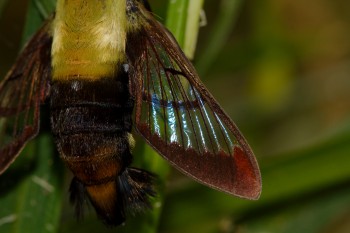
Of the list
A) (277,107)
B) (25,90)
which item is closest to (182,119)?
(25,90)

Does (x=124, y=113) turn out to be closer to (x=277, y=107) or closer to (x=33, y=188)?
(x=33, y=188)

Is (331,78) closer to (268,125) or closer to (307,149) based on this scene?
(268,125)

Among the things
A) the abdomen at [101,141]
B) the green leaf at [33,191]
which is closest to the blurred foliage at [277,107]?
the green leaf at [33,191]

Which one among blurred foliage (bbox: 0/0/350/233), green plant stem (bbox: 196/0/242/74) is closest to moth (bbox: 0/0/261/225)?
blurred foliage (bbox: 0/0/350/233)

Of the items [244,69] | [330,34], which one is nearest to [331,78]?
[330,34]

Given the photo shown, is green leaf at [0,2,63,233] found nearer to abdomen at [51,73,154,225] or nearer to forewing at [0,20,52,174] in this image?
forewing at [0,20,52,174]
